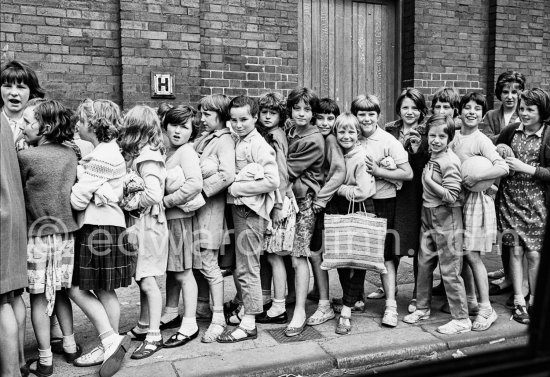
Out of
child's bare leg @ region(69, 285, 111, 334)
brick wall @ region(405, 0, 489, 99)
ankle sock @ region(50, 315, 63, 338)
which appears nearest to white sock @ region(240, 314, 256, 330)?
child's bare leg @ region(69, 285, 111, 334)

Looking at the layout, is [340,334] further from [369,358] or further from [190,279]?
[190,279]

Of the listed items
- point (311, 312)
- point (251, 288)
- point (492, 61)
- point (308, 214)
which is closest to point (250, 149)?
point (308, 214)

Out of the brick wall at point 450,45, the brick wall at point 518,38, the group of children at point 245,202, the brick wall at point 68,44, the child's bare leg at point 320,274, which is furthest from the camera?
the brick wall at point 518,38

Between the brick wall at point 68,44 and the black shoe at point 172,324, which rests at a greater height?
the brick wall at point 68,44

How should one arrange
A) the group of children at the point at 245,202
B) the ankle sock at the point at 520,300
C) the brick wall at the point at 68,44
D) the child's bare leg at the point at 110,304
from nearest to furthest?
the group of children at the point at 245,202
the child's bare leg at the point at 110,304
the ankle sock at the point at 520,300
the brick wall at the point at 68,44

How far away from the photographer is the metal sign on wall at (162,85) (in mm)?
6223

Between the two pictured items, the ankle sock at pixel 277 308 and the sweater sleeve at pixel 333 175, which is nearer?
the sweater sleeve at pixel 333 175

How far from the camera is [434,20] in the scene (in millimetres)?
7586

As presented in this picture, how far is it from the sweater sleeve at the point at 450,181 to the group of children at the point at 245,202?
0.04 ft

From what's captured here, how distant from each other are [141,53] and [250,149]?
9.02 feet

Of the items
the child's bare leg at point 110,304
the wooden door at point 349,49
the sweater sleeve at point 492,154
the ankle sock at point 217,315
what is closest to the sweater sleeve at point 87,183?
the child's bare leg at point 110,304

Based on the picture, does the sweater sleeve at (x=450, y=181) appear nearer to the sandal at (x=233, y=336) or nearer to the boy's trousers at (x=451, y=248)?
the boy's trousers at (x=451, y=248)

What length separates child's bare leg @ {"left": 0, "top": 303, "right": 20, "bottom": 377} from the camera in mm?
3123

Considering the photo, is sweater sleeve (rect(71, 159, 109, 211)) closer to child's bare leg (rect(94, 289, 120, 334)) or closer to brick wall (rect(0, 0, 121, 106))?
child's bare leg (rect(94, 289, 120, 334))
